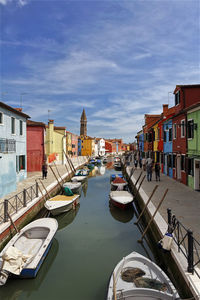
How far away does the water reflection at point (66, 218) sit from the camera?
12.2 meters

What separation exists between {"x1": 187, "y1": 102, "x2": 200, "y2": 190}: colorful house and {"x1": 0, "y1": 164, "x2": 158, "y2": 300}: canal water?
17.2ft

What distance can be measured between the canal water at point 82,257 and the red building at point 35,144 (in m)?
13.9

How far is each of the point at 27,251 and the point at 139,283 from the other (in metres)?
4.26

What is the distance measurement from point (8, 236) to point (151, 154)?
2404cm

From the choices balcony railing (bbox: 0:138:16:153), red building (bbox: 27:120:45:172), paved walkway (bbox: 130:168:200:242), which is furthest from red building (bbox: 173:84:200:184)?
red building (bbox: 27:120:45:172)

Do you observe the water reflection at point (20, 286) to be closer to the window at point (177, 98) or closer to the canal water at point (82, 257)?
the canal water at point (82, 257)

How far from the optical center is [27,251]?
7617mm

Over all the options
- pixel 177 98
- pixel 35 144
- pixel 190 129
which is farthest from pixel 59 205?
pixel 35 144

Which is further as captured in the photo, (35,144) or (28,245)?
(35,144)

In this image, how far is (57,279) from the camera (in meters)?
6.82

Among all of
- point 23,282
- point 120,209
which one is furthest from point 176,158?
point 23,282

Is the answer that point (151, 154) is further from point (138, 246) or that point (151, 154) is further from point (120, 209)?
point (138, 246)

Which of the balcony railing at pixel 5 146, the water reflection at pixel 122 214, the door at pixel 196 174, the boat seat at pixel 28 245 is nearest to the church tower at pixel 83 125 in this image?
the balcony railing at pixel 5 146

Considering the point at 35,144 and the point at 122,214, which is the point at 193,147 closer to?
the point at 122,214
